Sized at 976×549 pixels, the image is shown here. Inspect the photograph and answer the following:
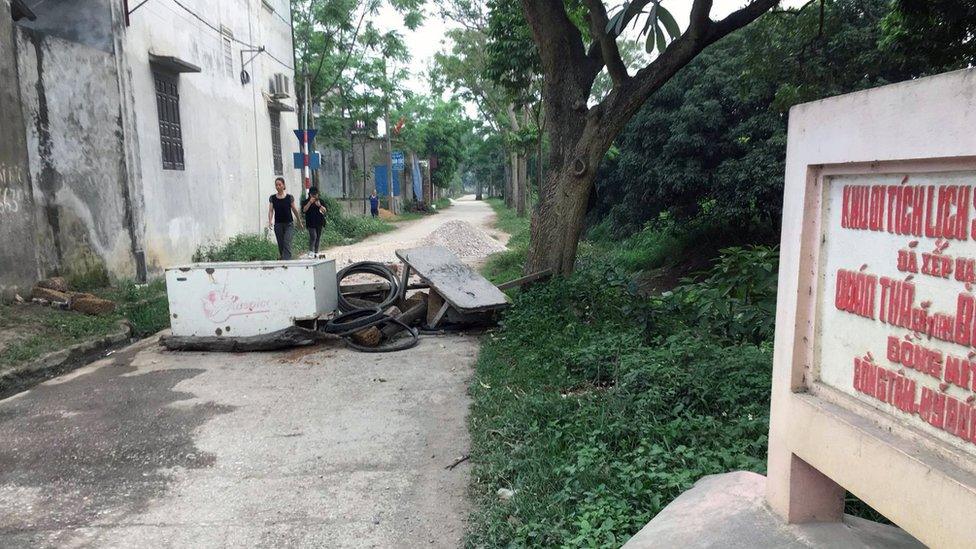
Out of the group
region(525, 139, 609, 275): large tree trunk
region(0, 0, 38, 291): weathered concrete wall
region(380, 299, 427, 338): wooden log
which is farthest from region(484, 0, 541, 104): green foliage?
region(0, 0, 38, 291): weathered concrete wall

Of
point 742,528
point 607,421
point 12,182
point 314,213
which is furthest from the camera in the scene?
point 314,213

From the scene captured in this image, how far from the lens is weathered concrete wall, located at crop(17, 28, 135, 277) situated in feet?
26.8

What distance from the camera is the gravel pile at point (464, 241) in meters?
17.1

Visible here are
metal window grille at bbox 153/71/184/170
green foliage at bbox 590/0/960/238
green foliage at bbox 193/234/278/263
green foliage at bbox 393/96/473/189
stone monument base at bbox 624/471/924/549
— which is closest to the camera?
stone monument base at bbox 624/471/924/549

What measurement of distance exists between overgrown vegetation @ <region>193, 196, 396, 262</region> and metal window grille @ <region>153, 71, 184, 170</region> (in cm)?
176

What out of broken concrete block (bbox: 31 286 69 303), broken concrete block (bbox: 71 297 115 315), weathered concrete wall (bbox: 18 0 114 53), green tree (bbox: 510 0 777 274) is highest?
weathered concrete wall (bbox: 18 0 114 53)

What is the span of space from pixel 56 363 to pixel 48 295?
1.97 meters

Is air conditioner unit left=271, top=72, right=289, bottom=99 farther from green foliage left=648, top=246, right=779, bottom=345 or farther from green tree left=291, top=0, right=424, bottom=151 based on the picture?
green foliage left=648, top=246, right=779, bottom=345

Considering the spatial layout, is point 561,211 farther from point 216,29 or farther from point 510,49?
point 216,29

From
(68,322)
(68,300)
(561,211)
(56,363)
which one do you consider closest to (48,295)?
(68,300)

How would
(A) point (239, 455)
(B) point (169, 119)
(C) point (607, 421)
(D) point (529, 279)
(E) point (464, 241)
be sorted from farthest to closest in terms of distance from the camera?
1. (E) point (464, 241)
2. (B) point (169, 119)
3. (D) point (529, 279)
4. (A) point (239, 455)
5. (C) point (607, 421)

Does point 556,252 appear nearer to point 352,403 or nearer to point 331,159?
point 352,403

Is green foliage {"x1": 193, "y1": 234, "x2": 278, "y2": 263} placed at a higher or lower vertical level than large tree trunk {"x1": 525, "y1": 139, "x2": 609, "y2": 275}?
lower

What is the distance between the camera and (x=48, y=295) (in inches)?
303
